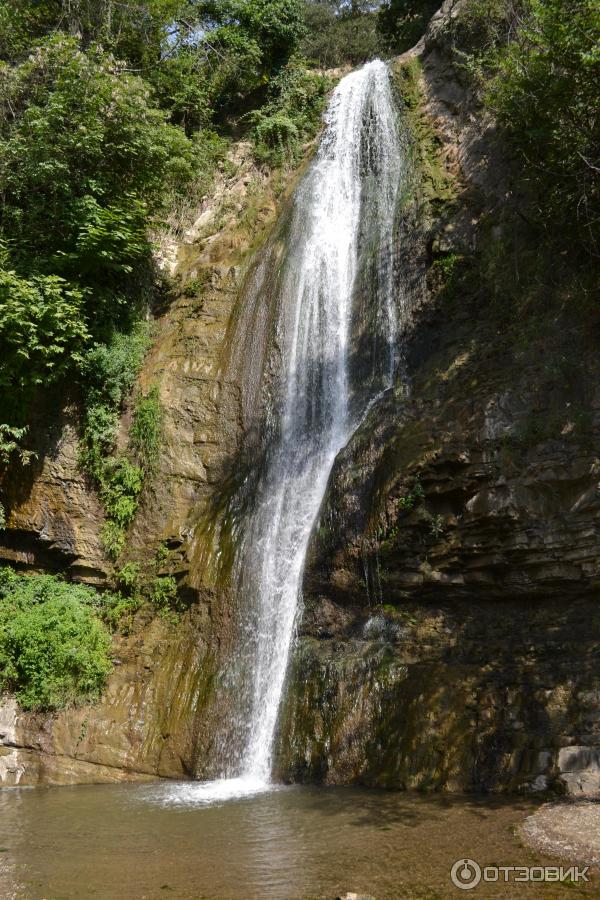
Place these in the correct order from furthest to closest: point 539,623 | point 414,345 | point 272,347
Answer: point 272,347, point 414,345, point 539,623

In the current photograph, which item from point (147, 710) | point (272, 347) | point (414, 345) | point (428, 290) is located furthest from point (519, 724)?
point (272, 347)

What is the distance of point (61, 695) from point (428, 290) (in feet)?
29.5

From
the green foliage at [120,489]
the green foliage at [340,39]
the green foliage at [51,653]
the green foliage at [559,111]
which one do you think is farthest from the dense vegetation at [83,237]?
the green foliage at [340,39]

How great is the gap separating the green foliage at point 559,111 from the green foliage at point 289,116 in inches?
308

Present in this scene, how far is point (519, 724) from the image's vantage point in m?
7.39

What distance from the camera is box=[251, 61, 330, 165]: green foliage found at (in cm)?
1881

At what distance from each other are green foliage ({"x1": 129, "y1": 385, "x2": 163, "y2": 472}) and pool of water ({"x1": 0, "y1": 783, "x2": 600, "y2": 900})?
658 centimetres

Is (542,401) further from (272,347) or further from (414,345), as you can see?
(272,347)

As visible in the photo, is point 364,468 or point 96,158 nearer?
point 364,468

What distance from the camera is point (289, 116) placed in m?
19.7

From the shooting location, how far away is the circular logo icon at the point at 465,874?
472cm

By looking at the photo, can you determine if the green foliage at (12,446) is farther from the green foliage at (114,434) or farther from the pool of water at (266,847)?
the pool of water at (266,847)

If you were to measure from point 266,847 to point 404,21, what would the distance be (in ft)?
78.9

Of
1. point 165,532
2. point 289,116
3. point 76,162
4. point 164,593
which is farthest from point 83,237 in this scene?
point 289,116
